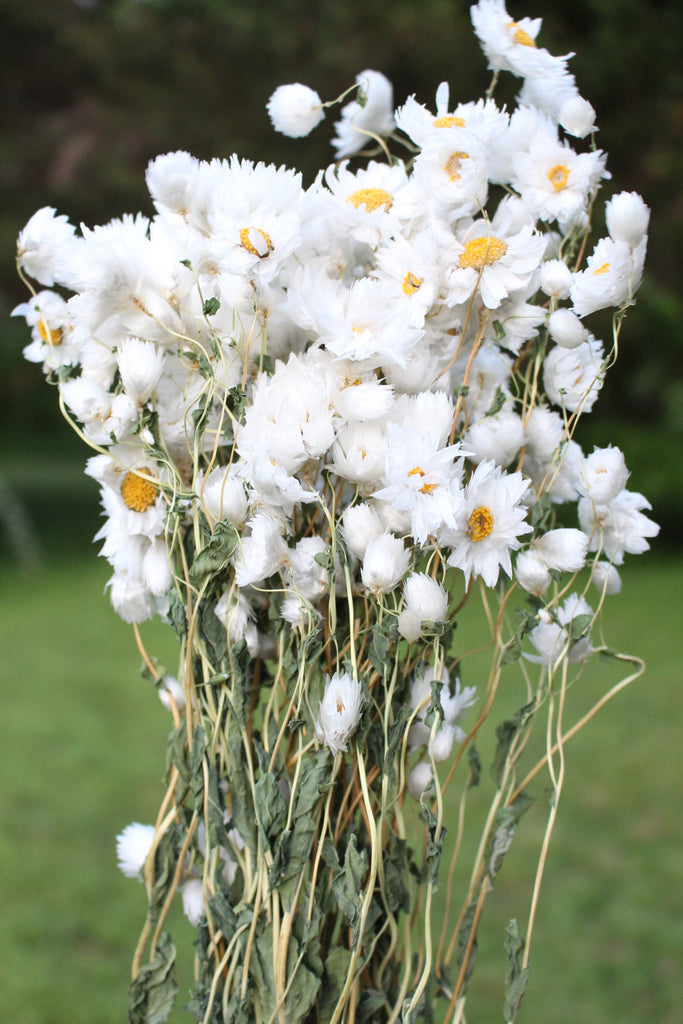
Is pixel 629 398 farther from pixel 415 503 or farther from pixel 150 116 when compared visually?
pixel 415 503

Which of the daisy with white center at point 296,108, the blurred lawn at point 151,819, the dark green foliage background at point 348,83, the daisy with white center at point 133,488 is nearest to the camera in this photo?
the daisy with white center at point 133,488

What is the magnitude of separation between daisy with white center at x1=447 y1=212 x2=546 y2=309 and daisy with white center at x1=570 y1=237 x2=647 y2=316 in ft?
0.12

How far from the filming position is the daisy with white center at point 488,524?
0.62 m

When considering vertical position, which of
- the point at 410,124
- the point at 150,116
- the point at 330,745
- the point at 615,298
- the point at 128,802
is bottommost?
the point at 330,745

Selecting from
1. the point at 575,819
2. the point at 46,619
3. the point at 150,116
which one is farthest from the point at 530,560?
the point at 150,116

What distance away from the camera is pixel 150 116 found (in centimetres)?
567

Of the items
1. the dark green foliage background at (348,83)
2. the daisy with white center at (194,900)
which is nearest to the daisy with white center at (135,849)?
the daisy with white center at (194,900)

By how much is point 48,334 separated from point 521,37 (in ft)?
1.44

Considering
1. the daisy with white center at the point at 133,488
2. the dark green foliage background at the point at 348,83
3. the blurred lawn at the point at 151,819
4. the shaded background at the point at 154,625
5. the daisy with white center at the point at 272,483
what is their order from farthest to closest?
the dark green foliage background at the point at 348,83 < the shaded background at the point at 154,625 < the blurred lawn at the point at 151,819 < the daisy with white center at the point at 133,488 < the daisy with white center at the point at 272,483

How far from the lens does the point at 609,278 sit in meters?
0.64

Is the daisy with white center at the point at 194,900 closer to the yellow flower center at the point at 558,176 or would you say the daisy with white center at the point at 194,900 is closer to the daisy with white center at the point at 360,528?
the daisy with white center at the point at 360,528

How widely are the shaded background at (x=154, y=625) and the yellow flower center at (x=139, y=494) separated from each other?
4.80 feet

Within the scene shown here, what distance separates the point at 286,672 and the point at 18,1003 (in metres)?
1.48

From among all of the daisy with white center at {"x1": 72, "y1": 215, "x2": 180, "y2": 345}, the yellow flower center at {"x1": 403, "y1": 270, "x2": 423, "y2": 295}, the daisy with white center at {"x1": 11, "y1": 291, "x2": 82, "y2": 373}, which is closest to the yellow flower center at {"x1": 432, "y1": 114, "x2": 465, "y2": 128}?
the yellow flower center at {"x1": 403, "y1": 270, "x2": 423, "y2": 295}
